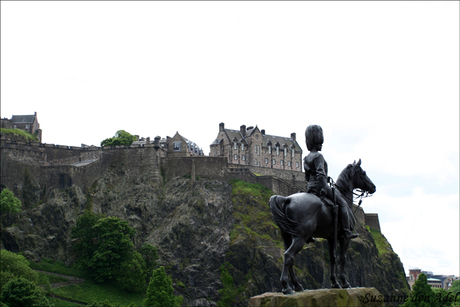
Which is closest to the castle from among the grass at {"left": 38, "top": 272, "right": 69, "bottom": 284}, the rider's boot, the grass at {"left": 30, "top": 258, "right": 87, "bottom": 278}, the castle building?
the castle building

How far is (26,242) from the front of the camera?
58.4 m

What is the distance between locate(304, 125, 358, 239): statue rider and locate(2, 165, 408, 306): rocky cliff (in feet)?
149

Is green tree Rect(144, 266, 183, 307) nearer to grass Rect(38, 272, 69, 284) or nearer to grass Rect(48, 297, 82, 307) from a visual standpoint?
grass Rect(48, 297, 82, 307)

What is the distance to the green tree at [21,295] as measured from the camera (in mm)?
39688

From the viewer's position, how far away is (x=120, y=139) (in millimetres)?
84375

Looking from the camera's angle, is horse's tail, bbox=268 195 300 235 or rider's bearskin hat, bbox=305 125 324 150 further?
rider's bearskin hat, bbox=305 125 324 150

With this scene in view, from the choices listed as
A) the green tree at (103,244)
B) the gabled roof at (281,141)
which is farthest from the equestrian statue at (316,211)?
the gabled roof at (281,141)

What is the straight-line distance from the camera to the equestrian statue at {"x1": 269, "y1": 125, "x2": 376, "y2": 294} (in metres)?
13.0

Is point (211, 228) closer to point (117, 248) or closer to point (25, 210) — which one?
point (117, 248)

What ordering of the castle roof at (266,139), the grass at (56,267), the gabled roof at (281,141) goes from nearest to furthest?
1. the grass at (56,267)
2. the castle roof at (266,139)
3. the gabled roof at (281,141)

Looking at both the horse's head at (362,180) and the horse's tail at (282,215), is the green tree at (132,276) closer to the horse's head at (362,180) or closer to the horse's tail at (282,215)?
the horse's head at (362,180)

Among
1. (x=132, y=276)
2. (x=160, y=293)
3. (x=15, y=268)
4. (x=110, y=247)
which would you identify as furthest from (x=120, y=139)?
(x=160, y=293)

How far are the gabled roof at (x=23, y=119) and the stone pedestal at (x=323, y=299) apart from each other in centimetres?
8589

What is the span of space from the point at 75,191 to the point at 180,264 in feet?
52.1
